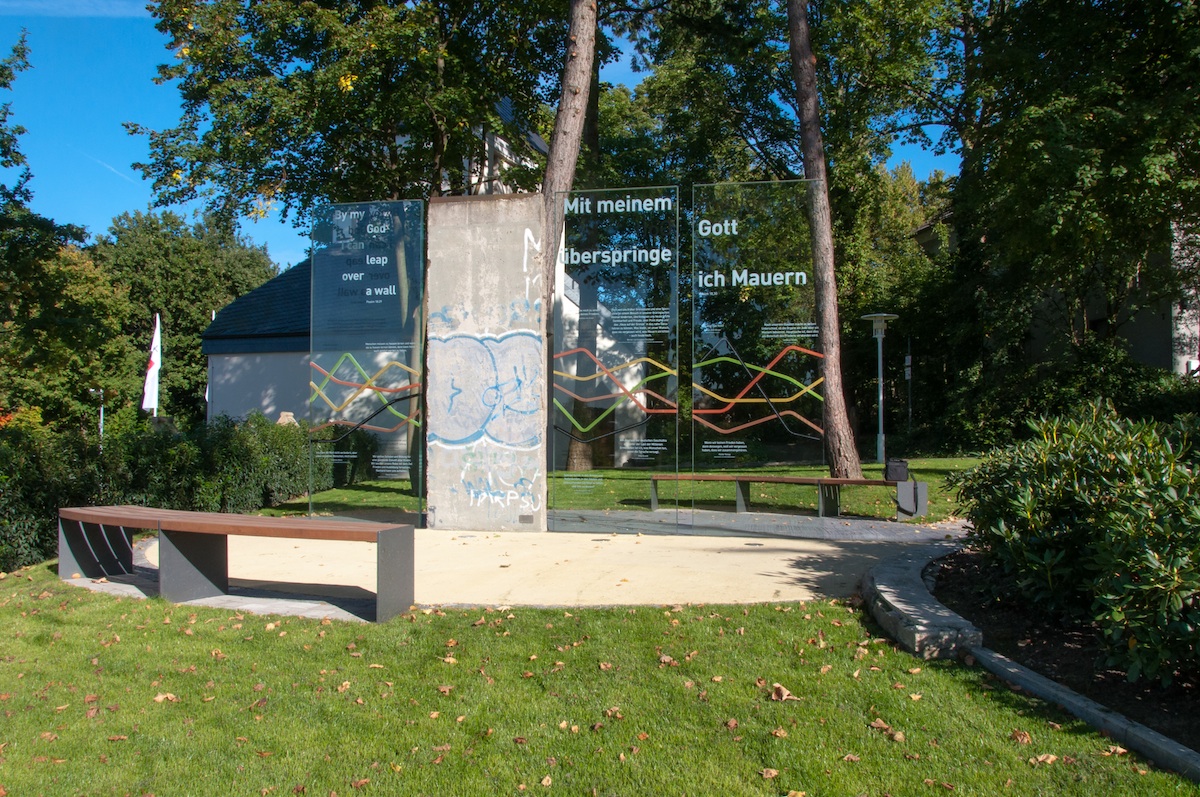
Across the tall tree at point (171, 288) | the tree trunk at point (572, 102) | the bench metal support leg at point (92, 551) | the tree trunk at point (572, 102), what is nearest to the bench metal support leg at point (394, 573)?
the bench metal support leg at point (92, 551)

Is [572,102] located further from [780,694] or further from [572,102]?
[780,694]

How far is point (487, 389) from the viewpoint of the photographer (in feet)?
32.3

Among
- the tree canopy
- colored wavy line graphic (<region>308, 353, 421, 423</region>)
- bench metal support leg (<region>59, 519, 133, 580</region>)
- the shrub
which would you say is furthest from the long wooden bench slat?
the tree canopy

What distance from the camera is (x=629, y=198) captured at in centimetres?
982

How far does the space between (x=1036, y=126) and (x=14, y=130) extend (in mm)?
17156

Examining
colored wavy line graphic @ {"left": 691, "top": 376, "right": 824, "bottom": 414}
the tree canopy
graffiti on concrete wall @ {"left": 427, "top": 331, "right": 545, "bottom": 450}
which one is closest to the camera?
colored wavy line graphic @ {"left": 691, "top": 376, "right": 824, "bottom": 414}

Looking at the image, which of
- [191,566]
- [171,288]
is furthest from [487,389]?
[171,288]

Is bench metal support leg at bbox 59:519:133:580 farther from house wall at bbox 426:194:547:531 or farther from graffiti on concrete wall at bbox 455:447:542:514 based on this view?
graffiti on concrete wall at bbox 455:447:542:514

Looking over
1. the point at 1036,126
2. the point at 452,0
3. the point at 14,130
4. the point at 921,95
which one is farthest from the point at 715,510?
the point at 921,95

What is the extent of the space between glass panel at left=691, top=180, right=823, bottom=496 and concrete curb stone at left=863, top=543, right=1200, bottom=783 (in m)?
3.07

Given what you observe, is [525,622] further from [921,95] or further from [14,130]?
[921,95]

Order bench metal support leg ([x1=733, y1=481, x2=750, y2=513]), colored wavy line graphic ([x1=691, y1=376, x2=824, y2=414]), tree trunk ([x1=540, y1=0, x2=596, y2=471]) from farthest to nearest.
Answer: bench metal support leg ([x1=733, y1=481, x2=750, y2=513]) → tree trunk ([x1=540, y1=0, x2=596, y2=471]) → colored wavy line graphic ([x1=691, y1=376, x2=824, y2=414])

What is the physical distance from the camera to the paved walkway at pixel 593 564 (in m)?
6.49

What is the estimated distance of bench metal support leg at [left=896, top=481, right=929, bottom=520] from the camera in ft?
34.3
